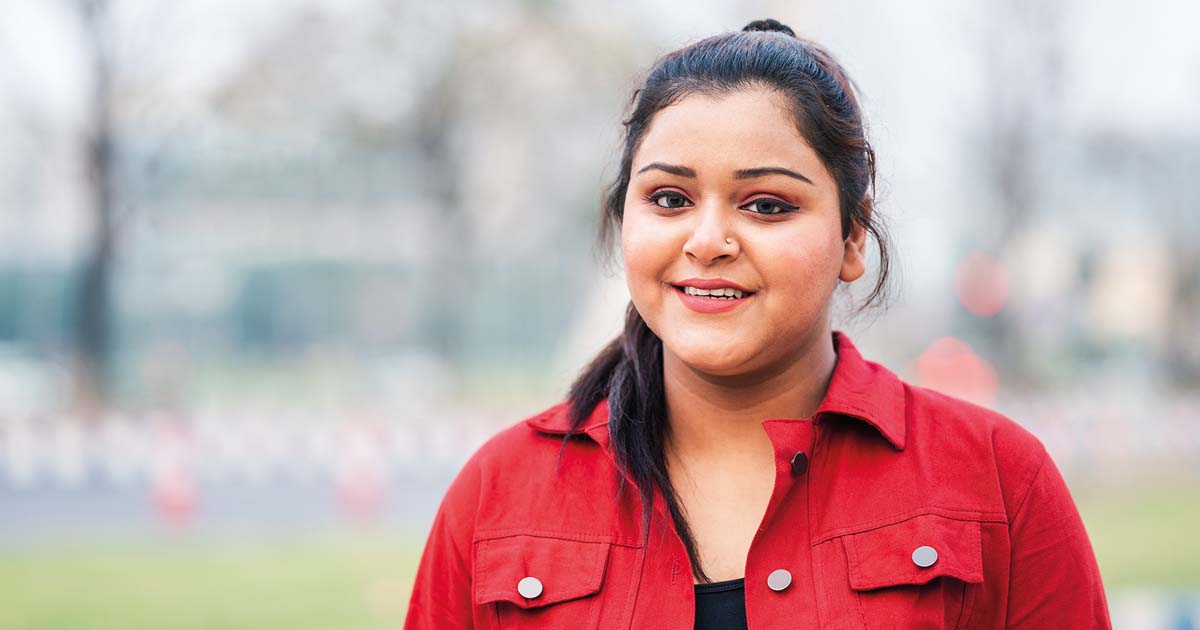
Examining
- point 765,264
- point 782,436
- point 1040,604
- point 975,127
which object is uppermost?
point 975,127

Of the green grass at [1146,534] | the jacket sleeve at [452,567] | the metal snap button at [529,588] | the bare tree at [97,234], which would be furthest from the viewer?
the bare tree at [97,234]

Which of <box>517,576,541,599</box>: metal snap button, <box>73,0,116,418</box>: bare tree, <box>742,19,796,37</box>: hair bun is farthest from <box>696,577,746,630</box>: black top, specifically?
<box>73,0,116,418</box>: bare tree

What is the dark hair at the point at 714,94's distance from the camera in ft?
6.91

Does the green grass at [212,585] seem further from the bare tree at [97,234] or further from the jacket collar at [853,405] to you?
the bare tree at [97,234]

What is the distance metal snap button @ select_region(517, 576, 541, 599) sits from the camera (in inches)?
81.7

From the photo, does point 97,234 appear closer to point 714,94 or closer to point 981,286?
point 981,286

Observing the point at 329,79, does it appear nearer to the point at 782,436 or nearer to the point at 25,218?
the point at 25,218

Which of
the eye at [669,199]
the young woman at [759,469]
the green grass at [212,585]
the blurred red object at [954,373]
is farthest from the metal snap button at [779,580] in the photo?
the blurred red object at [954,373]

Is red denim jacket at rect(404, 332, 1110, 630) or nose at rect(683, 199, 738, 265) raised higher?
nose at rect(683, 199, 738, 265)

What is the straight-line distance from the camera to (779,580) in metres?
2.00

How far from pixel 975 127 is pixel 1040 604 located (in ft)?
69.1

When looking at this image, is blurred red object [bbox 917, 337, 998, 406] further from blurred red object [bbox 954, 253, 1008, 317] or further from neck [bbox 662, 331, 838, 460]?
neck [bbox 662, 331, 838, 460]

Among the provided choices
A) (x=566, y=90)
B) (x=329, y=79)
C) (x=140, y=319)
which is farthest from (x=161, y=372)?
(x=140, y=319)

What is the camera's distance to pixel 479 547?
216 cm
